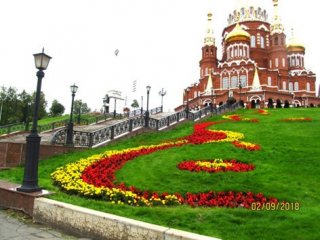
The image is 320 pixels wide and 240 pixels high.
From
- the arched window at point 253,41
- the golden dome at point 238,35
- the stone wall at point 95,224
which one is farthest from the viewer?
the arched window at point 253,41

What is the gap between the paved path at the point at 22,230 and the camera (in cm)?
620

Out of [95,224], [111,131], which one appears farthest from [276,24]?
[95,224]

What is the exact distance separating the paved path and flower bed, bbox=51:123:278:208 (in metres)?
1.37

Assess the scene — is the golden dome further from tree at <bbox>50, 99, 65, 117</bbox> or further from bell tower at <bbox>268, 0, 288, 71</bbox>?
tree at <bbox>50, 99, 65, 117</bbox>

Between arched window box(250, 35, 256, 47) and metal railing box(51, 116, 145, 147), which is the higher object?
arched window box(250, 35, 256, 47)

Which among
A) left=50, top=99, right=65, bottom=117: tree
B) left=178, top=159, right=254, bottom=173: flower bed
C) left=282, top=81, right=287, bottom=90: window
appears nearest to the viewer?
left=178, top=159, right=254, bottom=173: flower bed

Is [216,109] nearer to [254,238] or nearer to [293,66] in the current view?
[254,238]

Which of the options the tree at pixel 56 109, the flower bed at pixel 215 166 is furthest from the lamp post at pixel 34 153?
the tree at pixel 56 109

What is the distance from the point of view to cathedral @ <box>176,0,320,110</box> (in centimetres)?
5203

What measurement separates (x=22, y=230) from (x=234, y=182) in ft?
17.2

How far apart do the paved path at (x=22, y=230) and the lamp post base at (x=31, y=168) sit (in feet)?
2.16

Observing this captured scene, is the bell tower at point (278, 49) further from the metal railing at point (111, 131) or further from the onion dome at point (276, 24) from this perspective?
the metal railing at point (111, 131)

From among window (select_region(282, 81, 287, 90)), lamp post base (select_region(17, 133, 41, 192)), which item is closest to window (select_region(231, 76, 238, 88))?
window (select_region(282, 81, 287, 90))

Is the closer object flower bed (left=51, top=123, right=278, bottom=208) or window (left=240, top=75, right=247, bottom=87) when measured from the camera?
flower bed (left=51, top=123, right=278, bottom=208)
